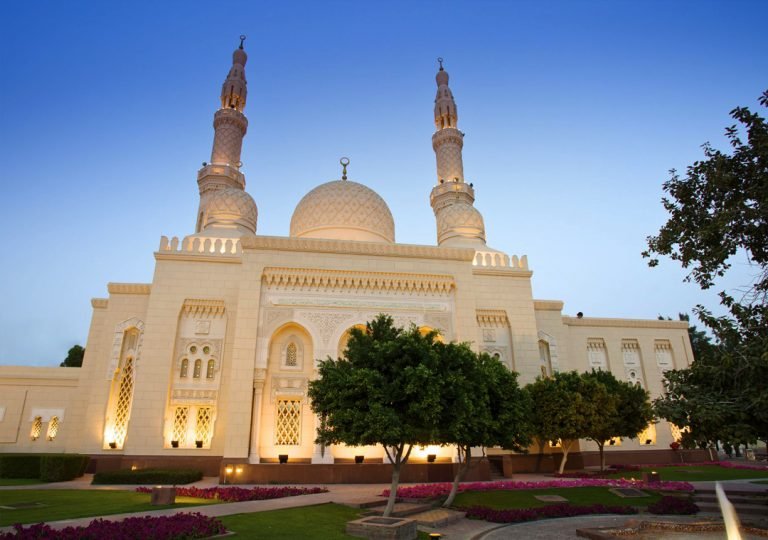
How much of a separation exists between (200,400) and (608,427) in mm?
15633

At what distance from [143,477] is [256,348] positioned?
5.46 meters

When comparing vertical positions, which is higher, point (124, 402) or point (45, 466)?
point (124, 402)

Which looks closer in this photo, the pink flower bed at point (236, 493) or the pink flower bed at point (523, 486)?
the pink flower bed at point (236, 493)

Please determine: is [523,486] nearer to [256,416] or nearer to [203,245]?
[256,416]

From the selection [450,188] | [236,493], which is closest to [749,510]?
[236,493]

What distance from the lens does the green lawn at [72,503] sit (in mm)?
9077

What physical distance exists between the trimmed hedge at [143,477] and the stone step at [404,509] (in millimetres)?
7673

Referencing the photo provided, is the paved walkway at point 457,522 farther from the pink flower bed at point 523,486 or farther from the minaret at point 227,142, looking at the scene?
the minaret at point 227,142

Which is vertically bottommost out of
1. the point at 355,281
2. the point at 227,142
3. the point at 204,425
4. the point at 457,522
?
the point at 457,522

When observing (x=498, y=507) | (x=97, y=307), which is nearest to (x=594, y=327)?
(x=498, y=507)

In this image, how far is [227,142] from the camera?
96.3 ft

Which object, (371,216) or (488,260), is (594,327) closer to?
(488,260)

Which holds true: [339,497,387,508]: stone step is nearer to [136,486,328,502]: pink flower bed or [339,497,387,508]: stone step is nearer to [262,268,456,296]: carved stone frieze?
[136,486,328,502]: pink flower bed

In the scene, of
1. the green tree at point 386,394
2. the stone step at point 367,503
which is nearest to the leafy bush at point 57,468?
the stone step at point 367,503
